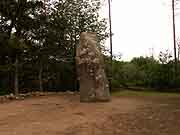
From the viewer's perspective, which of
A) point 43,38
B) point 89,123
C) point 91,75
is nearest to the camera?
point 89,123

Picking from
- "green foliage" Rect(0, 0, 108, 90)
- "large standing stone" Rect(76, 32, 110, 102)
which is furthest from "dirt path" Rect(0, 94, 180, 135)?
"green foliage" Rect(0, 0, 108, 90)

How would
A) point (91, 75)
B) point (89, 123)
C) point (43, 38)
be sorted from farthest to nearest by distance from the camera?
point (43, 38), point (91, 75), point (89, 123)

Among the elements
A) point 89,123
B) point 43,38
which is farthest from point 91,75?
point 43,38

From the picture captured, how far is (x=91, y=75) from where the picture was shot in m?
14.3

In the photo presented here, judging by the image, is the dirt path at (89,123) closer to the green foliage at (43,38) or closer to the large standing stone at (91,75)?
the large standing stone at (91,75)

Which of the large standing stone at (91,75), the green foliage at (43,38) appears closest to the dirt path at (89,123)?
the large standing stone at (91,75)

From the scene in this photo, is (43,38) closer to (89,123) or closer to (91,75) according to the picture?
(91,75)

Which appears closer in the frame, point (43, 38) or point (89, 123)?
point (89, 123)

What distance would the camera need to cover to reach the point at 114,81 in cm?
2355

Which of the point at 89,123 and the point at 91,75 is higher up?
the point at 91,75

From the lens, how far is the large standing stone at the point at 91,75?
1408 cm

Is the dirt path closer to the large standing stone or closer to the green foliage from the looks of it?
the large standing stone

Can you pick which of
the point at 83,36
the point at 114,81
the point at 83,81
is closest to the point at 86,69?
the point at 83,81

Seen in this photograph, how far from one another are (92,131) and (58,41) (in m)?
16.2
